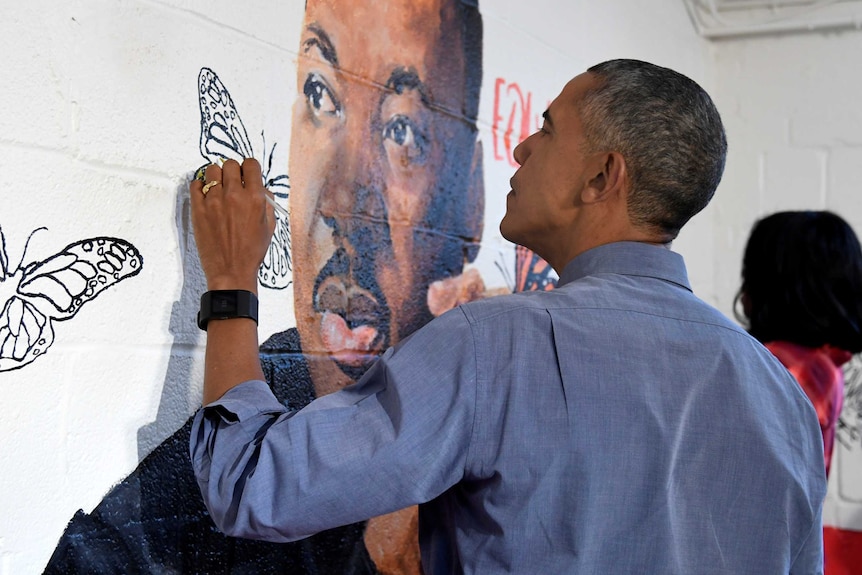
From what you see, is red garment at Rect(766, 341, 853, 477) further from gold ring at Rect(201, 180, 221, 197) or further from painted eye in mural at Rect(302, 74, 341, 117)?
gold ring at Rect(201, 180, 221, 197)

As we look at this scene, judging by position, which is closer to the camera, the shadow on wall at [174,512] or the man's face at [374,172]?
the shadow on wall at [174,512]

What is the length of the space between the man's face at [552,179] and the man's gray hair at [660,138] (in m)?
0.04

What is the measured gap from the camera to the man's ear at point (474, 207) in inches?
78.7

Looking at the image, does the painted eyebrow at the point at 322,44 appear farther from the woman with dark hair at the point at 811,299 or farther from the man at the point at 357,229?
the woman with dark hair at the point at 811,299

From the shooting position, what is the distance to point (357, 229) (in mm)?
1694

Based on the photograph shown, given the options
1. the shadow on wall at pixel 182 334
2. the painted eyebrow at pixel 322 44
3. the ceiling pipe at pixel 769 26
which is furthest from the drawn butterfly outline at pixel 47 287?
the ceiling pipe at pixel 769 26

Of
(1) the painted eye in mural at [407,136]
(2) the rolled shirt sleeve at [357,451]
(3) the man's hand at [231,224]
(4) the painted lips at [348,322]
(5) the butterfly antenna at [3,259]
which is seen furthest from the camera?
(1) the painted eye in mural at [407,136]

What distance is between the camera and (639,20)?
2.69m

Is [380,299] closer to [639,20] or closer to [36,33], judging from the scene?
[36,33]

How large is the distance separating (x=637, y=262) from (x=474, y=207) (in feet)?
2.81

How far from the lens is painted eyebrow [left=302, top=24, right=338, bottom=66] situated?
5.26 feet

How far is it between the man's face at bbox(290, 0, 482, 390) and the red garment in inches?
29.2

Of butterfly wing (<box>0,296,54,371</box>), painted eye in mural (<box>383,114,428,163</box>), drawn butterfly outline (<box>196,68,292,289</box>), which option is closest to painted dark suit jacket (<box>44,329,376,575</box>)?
drawn butterfly outline (<box>196,68,292,289</box>)

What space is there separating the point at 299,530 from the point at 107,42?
693mm
